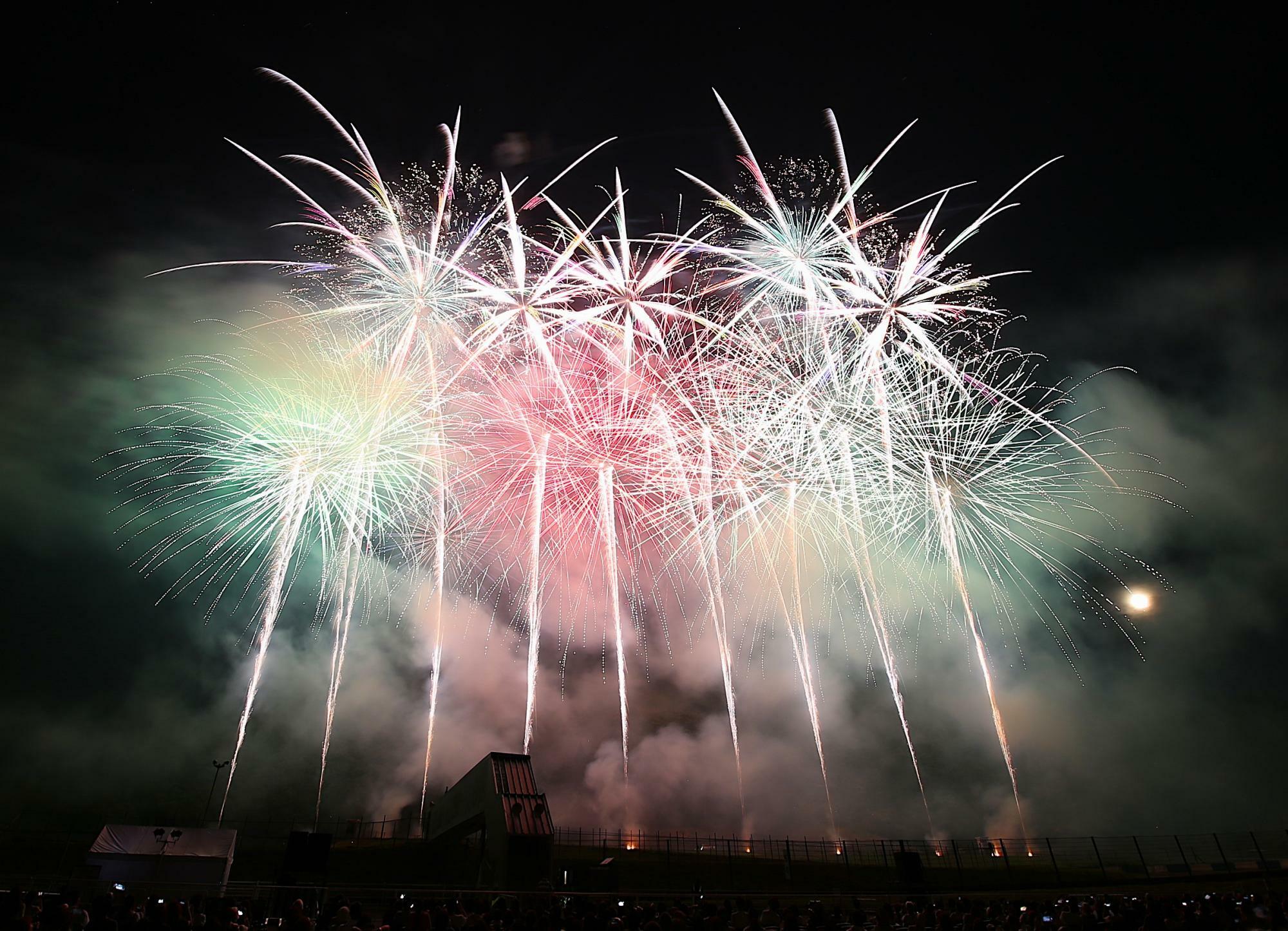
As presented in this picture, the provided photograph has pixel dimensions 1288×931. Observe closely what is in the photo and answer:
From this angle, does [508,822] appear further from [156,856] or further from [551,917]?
[156,856]

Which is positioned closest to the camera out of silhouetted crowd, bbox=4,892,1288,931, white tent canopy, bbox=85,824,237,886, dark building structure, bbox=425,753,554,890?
silhouetted crowd, bbox=4,892,1288,931

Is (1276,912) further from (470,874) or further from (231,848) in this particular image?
(231,848)

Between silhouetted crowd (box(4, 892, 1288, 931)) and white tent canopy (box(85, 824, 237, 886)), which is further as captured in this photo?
white tent canopy (box(85, 824, 237, 886))

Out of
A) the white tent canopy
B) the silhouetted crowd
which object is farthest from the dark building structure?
the white tent canopy

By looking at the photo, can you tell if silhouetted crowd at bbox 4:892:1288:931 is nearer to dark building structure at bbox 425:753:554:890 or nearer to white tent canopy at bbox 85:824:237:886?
dark building structure at bbox 425:753:554:890

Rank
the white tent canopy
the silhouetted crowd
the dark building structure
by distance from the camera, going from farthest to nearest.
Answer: the white tent canopy < the dark building structure < the silhouetted crowd

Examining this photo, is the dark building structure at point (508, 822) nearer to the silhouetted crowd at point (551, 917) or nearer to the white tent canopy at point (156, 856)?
the silhouetted crowd at point (551, 917)

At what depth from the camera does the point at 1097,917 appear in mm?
13906

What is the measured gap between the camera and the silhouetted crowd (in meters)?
8.02

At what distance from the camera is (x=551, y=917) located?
33.6 ft

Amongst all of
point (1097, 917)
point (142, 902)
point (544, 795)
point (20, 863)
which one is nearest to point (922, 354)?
point (1097, 917)

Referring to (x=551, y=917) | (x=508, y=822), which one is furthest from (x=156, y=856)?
(x=551, y=917)

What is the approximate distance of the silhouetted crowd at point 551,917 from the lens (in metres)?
8.02

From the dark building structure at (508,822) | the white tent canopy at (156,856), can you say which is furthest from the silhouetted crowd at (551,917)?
the white tent canopy at (156,856)
